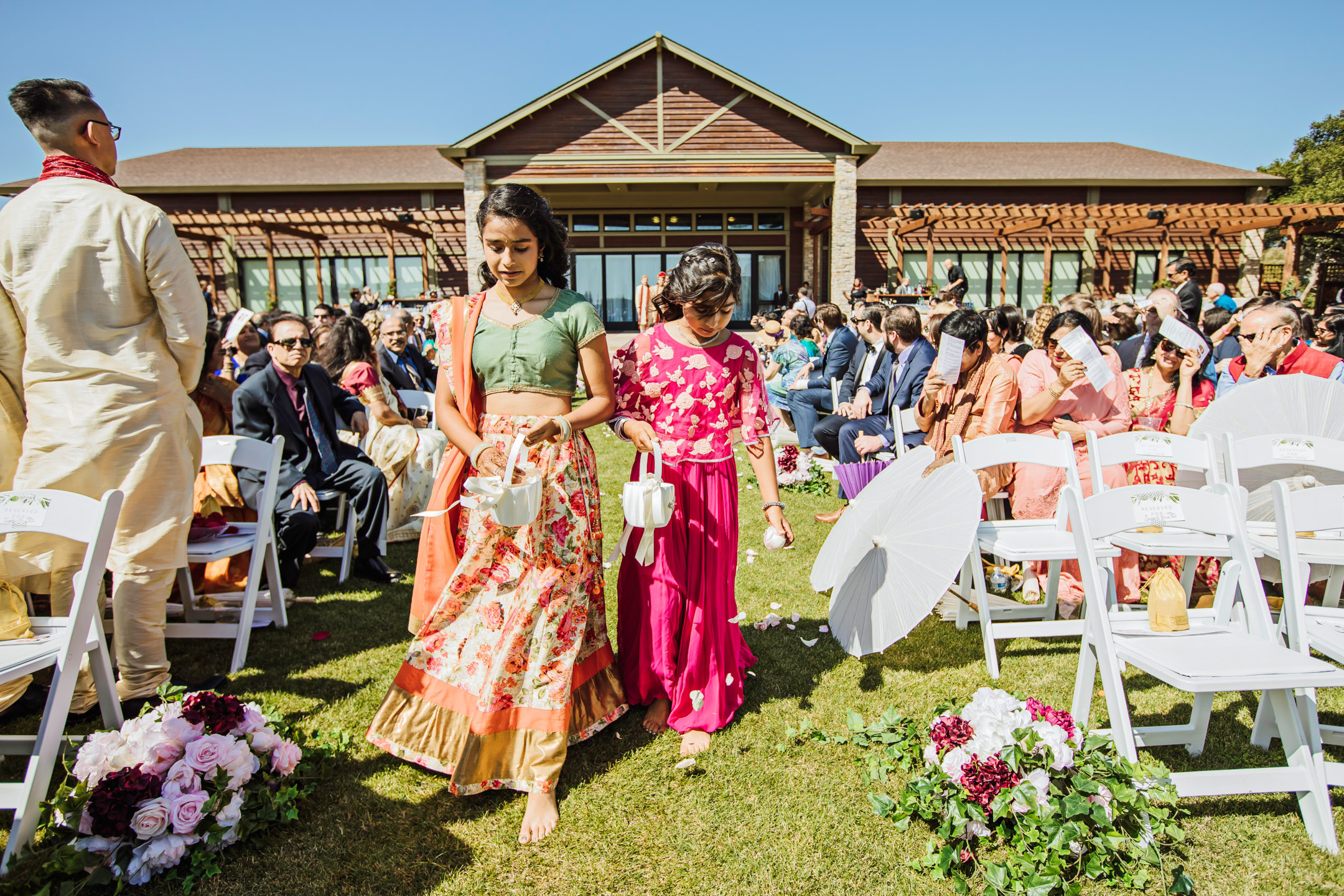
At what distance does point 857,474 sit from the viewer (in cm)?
587

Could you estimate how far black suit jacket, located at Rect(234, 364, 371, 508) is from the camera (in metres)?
4.56

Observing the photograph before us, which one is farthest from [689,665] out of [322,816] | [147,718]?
[147,718]

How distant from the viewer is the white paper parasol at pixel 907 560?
3.02 m

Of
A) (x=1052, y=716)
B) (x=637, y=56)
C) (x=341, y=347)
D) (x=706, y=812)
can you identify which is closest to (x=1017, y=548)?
(x=1052, y=716)

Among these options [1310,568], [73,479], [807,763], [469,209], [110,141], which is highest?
[469,209]

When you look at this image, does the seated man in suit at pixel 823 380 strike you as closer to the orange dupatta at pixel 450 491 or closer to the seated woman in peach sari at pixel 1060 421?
the seated woman in peach sari at pixel 1060 421

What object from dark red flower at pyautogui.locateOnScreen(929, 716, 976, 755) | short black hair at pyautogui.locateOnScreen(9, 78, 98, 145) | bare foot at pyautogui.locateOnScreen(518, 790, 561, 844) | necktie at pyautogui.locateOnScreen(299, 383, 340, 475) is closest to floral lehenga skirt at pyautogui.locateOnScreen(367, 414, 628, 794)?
bare foot at pyautogui.locateOnScreen(518, 790, 561, 844)

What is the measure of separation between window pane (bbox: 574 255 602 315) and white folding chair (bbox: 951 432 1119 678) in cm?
2128

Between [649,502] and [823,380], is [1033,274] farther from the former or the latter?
[649,502]

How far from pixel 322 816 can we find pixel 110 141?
2748mm

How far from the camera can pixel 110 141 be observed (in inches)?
119

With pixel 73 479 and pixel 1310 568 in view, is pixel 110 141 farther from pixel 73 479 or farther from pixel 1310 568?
pixel 1310 568

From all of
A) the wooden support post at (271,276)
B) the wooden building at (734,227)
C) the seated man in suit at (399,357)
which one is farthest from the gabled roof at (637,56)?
the seated man in suit at (399,357)

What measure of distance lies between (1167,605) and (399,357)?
6.22 metres
